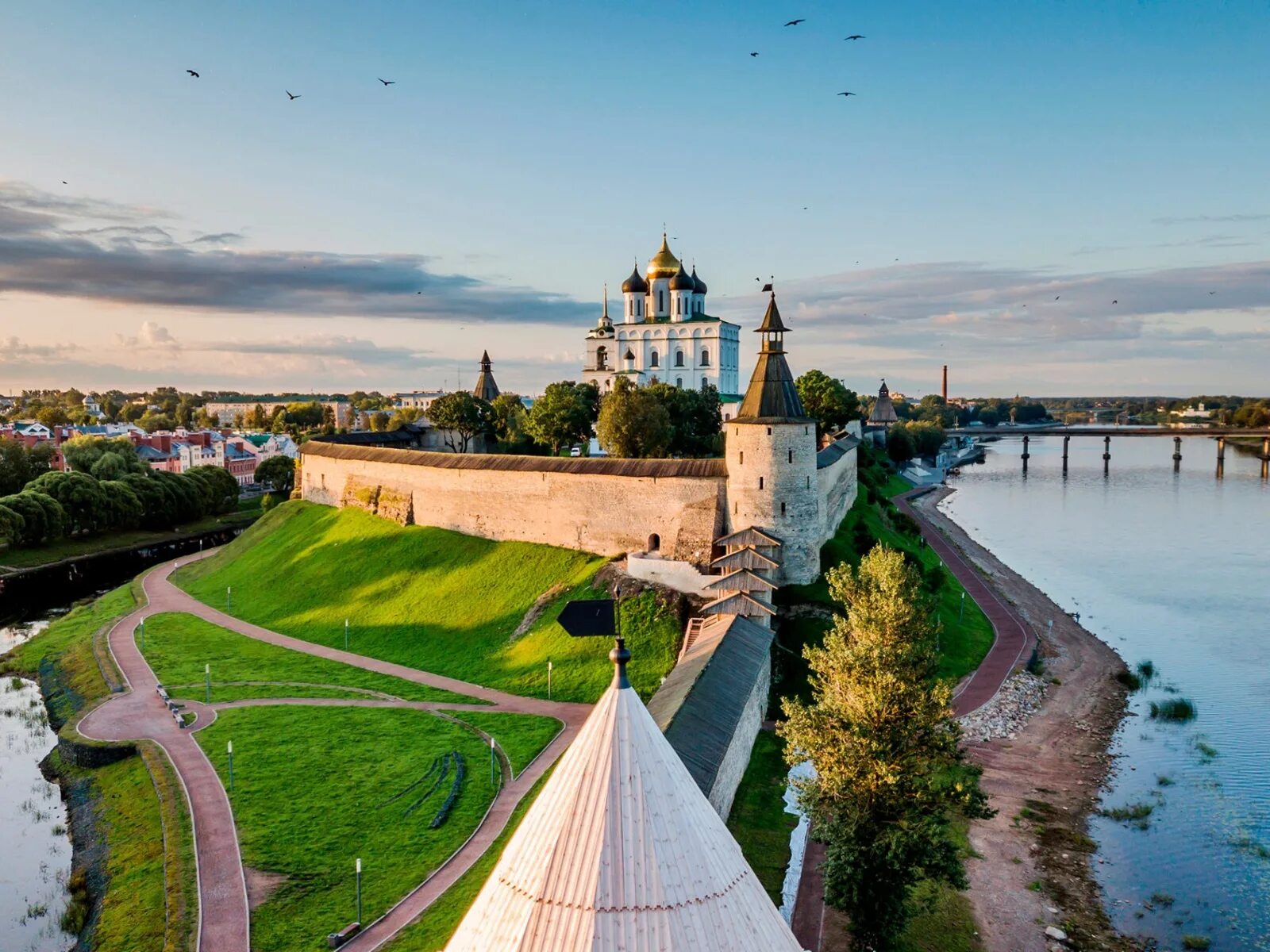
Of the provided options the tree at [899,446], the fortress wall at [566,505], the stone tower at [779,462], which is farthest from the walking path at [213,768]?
the tree at [899,446]

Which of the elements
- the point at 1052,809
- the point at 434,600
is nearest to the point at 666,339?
the point at 434,600

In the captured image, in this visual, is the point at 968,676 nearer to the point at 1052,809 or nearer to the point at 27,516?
the point at 1052,809

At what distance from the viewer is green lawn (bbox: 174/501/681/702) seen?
25.1 metres

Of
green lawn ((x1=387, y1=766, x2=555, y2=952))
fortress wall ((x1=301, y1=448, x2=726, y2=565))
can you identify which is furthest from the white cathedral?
green lawn ((x1=387, y1=766, x2=555, y2=952))

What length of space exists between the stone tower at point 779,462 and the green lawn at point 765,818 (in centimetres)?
733

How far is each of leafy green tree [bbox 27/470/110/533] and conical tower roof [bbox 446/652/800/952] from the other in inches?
2185

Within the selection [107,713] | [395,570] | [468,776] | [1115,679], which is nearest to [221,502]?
[395,570]

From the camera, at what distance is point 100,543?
52.9 meters

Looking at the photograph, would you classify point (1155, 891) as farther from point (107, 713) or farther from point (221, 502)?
point (221, 502)

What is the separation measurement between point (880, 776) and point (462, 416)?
43.9 meters

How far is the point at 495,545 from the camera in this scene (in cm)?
3341

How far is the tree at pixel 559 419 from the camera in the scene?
4662cm

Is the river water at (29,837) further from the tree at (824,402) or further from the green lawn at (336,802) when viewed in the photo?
the tree at (824,402)

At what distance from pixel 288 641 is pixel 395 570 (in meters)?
5.02
